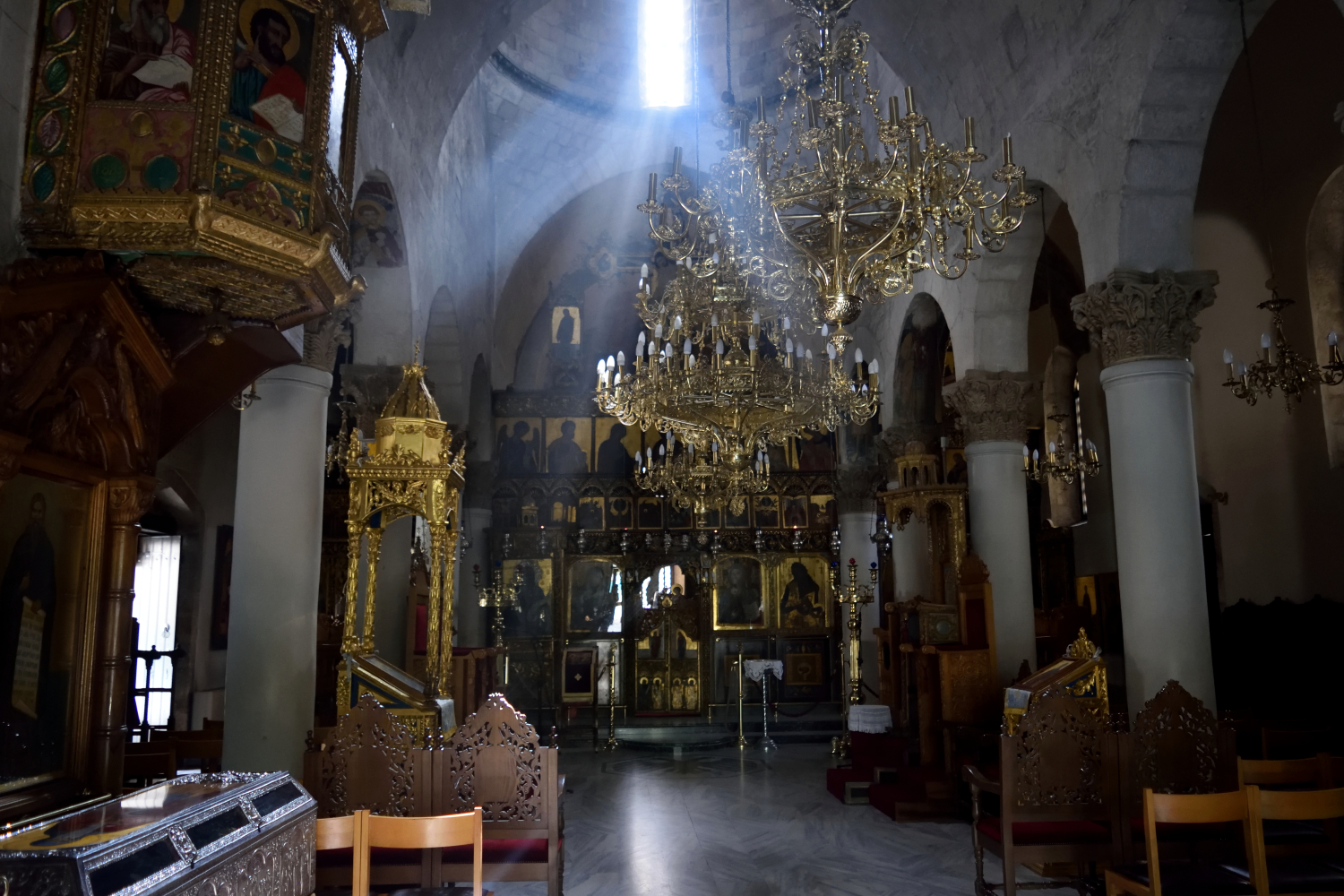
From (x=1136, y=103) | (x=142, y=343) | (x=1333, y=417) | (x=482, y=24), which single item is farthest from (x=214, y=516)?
(x=1333, y=417)

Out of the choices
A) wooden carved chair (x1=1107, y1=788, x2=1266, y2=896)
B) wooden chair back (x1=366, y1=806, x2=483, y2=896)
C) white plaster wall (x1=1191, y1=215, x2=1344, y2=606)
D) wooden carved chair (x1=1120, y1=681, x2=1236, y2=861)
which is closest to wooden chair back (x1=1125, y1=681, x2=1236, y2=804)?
wooden carved chair (x1=1120, y1=681, x2=1236, y2=861)

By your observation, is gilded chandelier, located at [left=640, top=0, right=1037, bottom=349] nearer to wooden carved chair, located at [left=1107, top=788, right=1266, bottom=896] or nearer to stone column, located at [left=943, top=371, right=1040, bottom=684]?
wooden carved chair, located at [left=1107, top=788, right=1266, bottom=896]

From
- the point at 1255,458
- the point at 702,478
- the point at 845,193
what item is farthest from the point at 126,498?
the point at 1255,458

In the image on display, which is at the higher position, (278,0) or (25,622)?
(278,0)

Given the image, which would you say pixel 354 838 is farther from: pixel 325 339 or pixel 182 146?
pixel 325 339

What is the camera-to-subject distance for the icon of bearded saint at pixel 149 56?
3.64 m

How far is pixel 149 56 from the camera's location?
3.69 metres

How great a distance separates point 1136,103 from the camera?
295 inches

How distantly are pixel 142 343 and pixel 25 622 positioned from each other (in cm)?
128

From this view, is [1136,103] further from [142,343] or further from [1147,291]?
[142,343]

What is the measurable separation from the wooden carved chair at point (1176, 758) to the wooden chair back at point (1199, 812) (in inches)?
38.4

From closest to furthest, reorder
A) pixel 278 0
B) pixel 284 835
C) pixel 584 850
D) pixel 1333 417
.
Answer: pixel 284 835 → pixel 278 0 → pixel 584 850 → pixel 1333 417

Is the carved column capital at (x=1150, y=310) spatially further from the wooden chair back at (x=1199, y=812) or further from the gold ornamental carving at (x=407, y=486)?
the gold ornamental carving at (x=407, y=486)

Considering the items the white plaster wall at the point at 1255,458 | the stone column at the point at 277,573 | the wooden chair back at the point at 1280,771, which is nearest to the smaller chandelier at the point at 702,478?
the stone column at the point at 277,573
